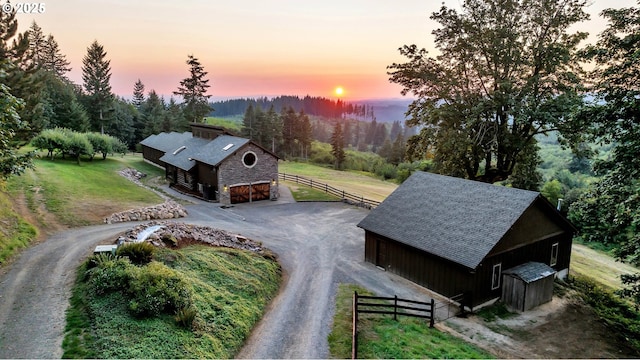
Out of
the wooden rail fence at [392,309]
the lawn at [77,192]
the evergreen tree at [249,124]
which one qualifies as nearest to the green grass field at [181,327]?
the wooden rail fence at [392,309]

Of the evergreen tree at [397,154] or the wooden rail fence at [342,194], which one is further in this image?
the evergreen tree at [397,154]

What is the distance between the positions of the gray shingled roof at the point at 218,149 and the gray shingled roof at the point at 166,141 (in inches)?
404

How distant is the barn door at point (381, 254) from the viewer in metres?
22.8

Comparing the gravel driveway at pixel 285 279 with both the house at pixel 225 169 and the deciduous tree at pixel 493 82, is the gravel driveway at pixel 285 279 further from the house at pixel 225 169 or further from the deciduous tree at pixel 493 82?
the deciduous tree at pixel 493 82

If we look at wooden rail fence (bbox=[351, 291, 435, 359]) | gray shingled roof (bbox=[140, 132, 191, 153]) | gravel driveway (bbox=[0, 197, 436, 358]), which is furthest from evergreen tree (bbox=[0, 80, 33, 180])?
gray shingled roof (bbox=[140, 132, 191, 153])

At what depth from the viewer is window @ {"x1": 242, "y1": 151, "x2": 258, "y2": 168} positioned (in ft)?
123

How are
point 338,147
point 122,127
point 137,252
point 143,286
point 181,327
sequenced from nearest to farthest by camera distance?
point 181,327 → point 143,286 → point 137,252 → point 122,127 → point 338,147

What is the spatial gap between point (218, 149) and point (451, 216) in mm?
25908

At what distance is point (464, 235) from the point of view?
1939 centimetres

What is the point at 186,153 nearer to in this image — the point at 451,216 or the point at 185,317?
the point at 451,216

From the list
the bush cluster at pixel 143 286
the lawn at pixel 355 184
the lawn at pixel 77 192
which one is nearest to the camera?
the bush cluster at pixel 143 286

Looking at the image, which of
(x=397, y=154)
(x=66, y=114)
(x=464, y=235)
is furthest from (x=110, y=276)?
(x=397, y=154)

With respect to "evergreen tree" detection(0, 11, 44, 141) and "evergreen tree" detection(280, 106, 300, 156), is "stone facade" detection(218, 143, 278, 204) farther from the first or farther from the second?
"evergreen tree" detection(280, 106, 300, 156)

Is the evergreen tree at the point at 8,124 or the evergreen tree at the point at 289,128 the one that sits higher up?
the evergreen tree at the point at 289,128
